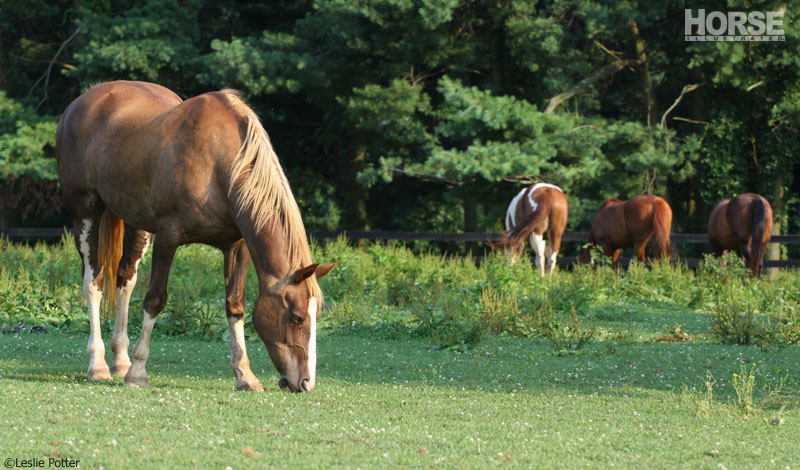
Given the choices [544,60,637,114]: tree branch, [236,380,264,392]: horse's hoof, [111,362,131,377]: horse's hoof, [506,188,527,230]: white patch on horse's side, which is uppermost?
[544,60,637,114]: tree branch

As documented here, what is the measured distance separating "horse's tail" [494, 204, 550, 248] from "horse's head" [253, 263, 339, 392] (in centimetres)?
982

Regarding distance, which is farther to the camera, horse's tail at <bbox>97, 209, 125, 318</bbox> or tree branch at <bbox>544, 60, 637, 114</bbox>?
tree branch at <bbox>544, 60, 637, 114</bbox>

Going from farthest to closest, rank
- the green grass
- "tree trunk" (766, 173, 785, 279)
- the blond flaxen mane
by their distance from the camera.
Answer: "tree trunk" (766, 173, 785, 279) < the blond flaxen mane < the green grass

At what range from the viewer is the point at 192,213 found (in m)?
5.55

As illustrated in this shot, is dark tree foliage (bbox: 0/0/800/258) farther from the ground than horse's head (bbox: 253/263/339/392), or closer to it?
farther from the ground

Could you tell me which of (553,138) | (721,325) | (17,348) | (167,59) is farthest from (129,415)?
(167,59)

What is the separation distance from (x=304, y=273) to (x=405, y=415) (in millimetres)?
1036

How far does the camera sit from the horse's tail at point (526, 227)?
1482cm

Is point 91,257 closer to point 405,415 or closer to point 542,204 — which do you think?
point 405,415

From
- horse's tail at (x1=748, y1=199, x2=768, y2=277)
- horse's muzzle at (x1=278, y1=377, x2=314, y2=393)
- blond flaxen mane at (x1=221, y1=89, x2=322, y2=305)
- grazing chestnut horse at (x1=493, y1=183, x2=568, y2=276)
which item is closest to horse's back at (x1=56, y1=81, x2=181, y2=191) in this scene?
blond flaxen mane at (x1=221, y1=89, x2=322, y2=305)

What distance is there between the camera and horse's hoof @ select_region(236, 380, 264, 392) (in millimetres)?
5516

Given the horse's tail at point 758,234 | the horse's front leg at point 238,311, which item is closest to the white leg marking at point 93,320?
the horse's front leg at point 238,311

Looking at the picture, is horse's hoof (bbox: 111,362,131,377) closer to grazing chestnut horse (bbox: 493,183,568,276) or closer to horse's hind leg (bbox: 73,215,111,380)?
horse's hind leg (bbox: 73,215,111,380)

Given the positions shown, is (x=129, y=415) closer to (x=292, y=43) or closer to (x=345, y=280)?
(x=345, y=280)
